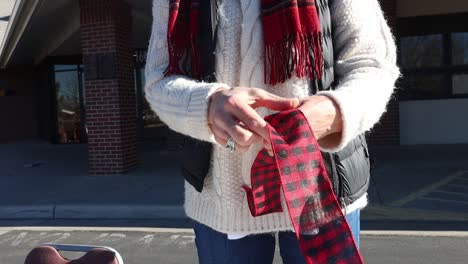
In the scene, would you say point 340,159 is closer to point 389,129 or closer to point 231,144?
point 231,144

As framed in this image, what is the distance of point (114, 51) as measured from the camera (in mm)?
8961

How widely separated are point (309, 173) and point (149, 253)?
409cm

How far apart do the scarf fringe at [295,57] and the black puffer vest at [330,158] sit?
39mm

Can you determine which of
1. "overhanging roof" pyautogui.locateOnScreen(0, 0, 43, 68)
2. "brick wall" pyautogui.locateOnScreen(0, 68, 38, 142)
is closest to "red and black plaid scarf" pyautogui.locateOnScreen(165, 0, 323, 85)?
"overhanging roof" pyautogui.locateOnScreen(0, 0, 43, 68)

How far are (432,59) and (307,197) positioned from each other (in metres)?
11.6

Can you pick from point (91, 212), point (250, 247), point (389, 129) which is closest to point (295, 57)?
point (250, 247)

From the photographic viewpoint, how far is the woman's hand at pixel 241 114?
46.6 inches

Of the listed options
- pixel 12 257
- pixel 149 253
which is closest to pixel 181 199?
pixel 149 253

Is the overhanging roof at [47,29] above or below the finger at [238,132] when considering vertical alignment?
above

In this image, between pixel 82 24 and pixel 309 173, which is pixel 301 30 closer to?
pixel 309 173

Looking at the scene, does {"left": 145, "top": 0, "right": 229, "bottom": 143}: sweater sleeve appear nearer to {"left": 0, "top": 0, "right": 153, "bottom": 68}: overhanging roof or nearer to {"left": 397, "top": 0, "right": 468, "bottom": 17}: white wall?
{"left": 0, "top": 0, "right": 153, "bottom": 68}: overhanging roof

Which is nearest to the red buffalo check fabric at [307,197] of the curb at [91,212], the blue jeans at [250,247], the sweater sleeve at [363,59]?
the sweater sleeve at [363,59]

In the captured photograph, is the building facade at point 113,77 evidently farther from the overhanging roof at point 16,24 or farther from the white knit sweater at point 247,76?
the white knit sweater at point 247,76

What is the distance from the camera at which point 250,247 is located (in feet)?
5.09
